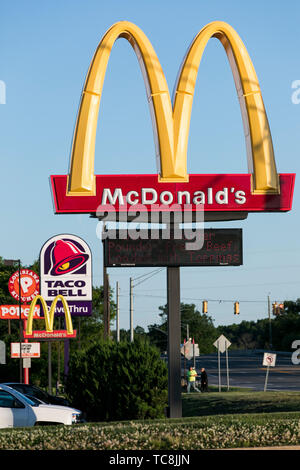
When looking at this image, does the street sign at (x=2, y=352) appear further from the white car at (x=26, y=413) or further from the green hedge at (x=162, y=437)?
the green hedge at (x=162, y=437)

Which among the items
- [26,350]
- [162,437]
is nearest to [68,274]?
[26,350]

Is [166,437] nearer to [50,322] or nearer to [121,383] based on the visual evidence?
[121,383]

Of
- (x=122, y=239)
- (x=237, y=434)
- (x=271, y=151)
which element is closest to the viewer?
(x=237, y=434)

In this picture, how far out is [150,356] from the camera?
2245 centimetres

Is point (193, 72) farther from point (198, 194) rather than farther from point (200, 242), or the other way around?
point (200, 242)

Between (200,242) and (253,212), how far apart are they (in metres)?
2.10

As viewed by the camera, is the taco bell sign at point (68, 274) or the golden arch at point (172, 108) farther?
the taco bell sign at point (68, 274)

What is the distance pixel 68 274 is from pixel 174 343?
64.1 ft

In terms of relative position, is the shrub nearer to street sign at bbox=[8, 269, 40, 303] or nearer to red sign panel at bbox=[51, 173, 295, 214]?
red sign panel at bbox=[51, 173, 295, 214]

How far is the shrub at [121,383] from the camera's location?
2180 centimetres

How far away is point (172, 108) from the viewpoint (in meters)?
20.2

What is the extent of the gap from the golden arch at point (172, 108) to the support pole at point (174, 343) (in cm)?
275

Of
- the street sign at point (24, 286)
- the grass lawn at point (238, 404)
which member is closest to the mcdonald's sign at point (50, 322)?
the grass lawn at point (238, 404)
